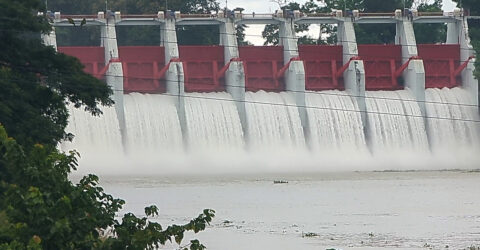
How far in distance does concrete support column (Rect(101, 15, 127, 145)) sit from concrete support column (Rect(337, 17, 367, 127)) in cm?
1065

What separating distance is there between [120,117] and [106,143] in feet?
4.01

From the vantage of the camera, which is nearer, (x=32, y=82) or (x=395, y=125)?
(x=32, y=82)

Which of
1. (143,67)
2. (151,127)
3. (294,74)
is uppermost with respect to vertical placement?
(143,67)

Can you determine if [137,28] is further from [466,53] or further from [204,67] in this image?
[466,53]

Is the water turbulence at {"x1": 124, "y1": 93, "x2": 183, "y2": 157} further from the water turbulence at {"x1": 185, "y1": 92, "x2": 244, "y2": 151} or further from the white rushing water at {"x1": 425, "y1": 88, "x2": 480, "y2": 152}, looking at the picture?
the white rushing water at {"x1": 425, "y1": 88, "x2": 480, "y2": 152}

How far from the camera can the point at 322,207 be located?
4347 cm

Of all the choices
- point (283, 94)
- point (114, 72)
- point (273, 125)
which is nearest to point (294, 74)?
point (283, 94)

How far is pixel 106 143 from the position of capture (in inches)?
2324

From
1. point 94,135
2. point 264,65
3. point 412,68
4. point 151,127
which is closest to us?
point 94,135

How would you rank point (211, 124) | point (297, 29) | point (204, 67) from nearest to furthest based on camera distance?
point (211, 124)
point (204, 67)
point (297, 29)

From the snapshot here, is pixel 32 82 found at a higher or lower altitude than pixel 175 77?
higher

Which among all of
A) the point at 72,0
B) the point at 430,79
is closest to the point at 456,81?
the point at 430,79

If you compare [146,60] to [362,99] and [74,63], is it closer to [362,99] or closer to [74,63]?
[362,99]

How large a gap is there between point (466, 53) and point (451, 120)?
3.20 m
